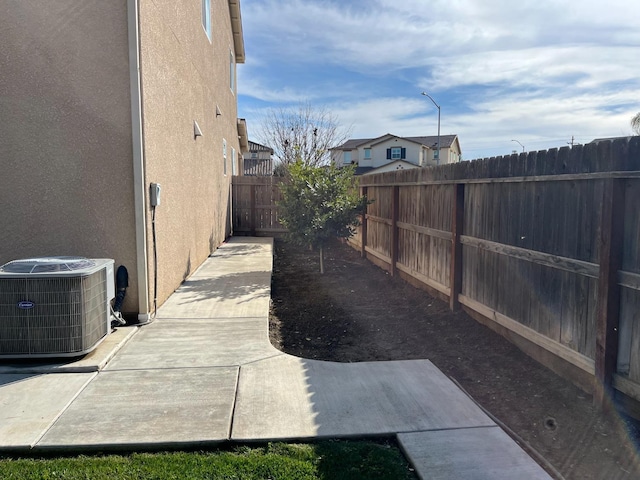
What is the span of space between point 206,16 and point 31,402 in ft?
31.0

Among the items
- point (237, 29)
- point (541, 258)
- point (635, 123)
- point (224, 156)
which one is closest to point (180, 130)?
point (541, 258)

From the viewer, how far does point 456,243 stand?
601 cm

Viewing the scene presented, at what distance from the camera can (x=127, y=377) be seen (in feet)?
13.8

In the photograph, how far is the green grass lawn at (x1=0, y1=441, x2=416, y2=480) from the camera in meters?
2.81

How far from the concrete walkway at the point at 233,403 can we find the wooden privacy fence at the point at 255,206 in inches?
444

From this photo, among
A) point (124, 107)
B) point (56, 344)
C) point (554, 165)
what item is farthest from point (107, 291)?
point (554, 165)

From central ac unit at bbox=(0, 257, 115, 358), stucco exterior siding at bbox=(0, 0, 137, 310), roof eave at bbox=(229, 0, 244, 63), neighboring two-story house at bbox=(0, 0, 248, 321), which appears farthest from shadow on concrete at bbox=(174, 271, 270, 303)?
roof eave at bbox=(229, 0, 244, 63)

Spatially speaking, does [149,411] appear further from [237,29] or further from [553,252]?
[237,29]

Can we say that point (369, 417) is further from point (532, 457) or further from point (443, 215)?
point (443, 215)

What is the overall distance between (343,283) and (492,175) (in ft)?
14.2

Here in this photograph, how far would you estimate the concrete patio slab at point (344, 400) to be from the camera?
335 centimetres

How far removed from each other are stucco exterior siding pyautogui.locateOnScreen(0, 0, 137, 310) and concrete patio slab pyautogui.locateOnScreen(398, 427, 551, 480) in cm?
409

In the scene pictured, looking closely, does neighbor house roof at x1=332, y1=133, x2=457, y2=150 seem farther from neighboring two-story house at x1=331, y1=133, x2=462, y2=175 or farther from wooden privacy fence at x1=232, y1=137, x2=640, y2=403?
wooden privacy fence at x1=232, y1=137, x2=640, y2=403

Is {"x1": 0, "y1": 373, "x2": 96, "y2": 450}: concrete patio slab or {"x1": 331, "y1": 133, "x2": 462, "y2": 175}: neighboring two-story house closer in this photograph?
{"x1": 0, "y1": 373, "x2": 96, "y2": 450}: concrete patio slab
